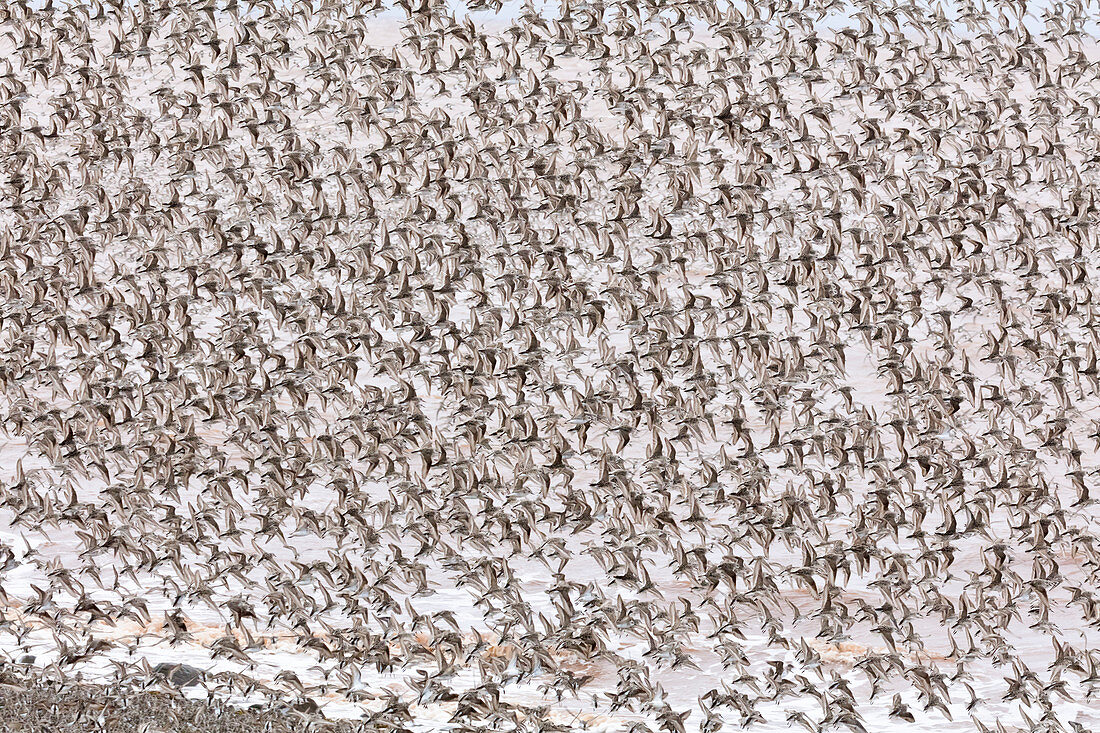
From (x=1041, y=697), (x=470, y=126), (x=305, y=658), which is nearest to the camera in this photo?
(x=1041, y=697)

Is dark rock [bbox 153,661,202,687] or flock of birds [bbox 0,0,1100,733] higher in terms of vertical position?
dark rock [bbox 153,661,202,687]

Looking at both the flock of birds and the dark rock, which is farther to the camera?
the flock of birds

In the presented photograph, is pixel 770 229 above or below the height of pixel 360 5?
below

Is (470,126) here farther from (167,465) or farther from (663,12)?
(167,465)

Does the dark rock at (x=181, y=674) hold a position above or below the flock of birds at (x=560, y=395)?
above

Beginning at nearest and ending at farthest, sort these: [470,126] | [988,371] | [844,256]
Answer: [988,371]
[844,256]
[470,126]

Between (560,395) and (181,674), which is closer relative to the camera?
(181,674)

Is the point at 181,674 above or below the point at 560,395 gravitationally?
above

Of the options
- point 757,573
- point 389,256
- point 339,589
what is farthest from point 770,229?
point 339,589
